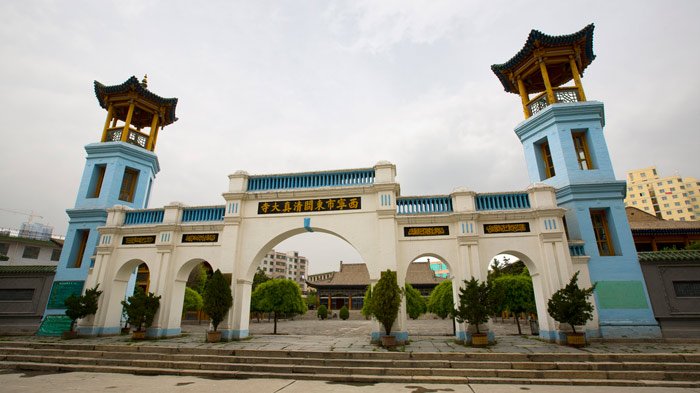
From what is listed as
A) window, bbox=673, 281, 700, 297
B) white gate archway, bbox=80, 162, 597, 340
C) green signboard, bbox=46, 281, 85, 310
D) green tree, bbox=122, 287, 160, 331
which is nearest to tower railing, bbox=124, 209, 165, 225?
white gate archway, bbox=80, 162, 597, 340

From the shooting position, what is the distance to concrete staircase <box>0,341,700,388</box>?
8141 mm

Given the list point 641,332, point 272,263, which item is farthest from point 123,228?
point 272,263

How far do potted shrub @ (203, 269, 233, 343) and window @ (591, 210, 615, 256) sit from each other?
15.0 metres

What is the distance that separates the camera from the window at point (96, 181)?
1752cm

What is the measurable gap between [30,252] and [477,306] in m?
37.3

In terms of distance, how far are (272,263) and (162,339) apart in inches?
3242

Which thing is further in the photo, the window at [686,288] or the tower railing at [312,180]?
the tower railing at [312,180]

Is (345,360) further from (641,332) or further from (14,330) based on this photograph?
(14,330)

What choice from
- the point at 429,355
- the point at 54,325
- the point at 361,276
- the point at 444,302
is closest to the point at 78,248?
the point at 54,325

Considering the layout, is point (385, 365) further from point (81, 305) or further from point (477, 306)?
point (81, 305)

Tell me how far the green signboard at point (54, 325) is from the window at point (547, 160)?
2325 centimetres

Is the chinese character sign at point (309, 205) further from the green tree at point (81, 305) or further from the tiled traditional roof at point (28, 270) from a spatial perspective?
the tiled traditional roof at point (28, 270)

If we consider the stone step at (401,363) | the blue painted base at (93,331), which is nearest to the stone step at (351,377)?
the stone step at (401,363)

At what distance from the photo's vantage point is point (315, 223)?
1377 cm
